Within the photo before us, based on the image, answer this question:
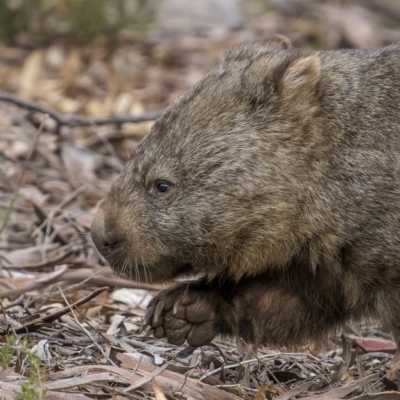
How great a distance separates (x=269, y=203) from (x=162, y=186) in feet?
1.60

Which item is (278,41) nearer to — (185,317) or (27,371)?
(185,317)

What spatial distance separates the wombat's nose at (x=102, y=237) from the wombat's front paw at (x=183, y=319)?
398 mm

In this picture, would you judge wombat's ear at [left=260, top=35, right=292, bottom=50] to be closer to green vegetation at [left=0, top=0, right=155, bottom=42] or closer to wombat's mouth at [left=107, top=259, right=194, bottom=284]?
wombat's mouth at [left=107, top=259, right=194, bottom=284]

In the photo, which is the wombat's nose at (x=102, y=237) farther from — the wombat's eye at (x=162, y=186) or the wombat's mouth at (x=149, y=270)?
the wombat's eye at (x=162, y=186)

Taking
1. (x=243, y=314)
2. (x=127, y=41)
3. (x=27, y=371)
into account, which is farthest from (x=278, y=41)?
(x=127, y=41)

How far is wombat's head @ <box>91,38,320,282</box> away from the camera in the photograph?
4.11 meters

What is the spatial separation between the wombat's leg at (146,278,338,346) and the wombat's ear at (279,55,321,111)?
2.85 feet

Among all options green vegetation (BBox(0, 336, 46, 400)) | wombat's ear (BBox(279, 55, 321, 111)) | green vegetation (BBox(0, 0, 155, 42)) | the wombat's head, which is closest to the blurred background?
green vegetation (BBox(0, 0, 155, 42))

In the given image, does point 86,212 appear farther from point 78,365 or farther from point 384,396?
point 384,396

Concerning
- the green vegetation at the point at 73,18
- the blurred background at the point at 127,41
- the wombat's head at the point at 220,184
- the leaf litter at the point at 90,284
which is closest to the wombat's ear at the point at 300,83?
the wombat's head at the point at 220,184

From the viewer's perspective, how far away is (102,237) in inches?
162

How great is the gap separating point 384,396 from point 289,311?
26.1 inches

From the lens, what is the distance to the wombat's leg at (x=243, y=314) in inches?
169

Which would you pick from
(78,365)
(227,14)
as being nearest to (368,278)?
(78,365)
